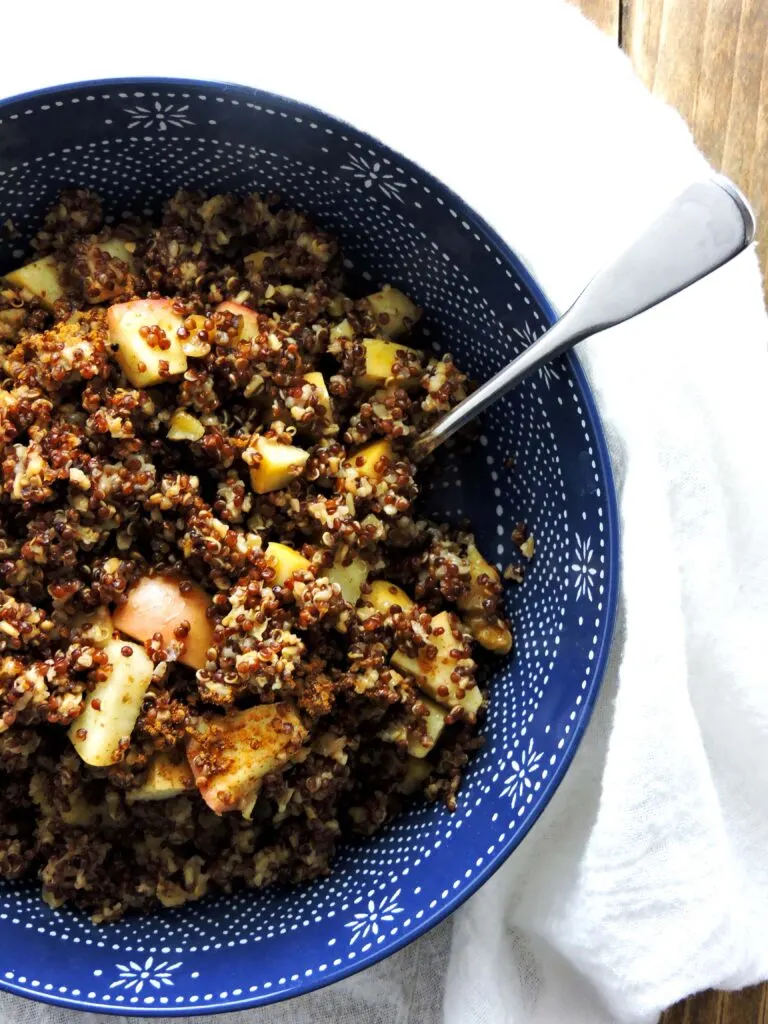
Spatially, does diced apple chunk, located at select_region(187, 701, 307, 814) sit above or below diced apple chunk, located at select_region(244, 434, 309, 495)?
below

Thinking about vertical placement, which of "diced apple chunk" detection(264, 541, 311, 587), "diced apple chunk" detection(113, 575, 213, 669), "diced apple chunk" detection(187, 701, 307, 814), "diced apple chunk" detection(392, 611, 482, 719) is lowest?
"diced apple chunk" detection(187, 701, 307, 814)

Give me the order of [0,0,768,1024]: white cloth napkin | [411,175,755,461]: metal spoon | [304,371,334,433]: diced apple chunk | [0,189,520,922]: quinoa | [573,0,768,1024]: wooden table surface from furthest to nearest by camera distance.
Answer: [573,0,768,1024]: wooden table surface, [0,0,768,1024]: white cloth napkin, [304,371,334,433]: diced apple chunk, [0,189,520,922]: quinoa, [411,175,755,461]: metal spoon

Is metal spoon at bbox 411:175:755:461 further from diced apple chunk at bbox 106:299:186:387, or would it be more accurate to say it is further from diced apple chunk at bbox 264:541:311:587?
diced apple chunk at bbox 106:299:186:387

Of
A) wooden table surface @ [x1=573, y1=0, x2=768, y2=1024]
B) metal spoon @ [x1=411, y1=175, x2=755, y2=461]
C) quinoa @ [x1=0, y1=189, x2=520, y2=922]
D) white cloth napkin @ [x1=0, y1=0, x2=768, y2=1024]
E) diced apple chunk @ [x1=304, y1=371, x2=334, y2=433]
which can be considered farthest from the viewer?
wooden table surface @ [x1=573, y1=0, x2=768, y2=1024]

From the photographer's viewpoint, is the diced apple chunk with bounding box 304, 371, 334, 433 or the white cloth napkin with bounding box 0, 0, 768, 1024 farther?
the white cloth napkin with bounding box 0, 0, 768, 1024

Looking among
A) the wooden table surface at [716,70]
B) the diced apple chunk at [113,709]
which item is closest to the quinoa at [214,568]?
the diced apple chunk at [113,709]

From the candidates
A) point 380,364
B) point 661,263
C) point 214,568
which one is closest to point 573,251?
point 661,263

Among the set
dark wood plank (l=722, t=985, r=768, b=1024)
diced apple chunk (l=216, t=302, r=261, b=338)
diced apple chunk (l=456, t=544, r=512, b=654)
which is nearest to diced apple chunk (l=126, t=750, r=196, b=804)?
diced apple chunk (l=456, t=544, r=512, b=654)
